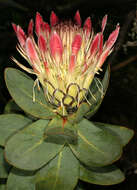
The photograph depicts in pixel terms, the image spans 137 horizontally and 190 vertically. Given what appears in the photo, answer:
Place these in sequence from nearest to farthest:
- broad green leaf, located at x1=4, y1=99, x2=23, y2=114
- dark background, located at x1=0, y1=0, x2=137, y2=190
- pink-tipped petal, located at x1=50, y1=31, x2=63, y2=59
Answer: pink-tipped petal, located at x1=50, y1=31, x2=63, y2=59, broad green leaf, located at x1=4, y1=99, x2=23, y2=114, dark background, located at x1=0, y1=0, x2=137, y2=190

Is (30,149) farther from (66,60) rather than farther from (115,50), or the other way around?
(115,50)

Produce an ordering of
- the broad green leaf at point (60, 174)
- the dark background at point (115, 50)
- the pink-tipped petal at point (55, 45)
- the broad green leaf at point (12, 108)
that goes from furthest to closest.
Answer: the dark background at point (115, 50) < the broad green leaf at point (12, 108) < the broad green leaf at point (60, 174) < the pink-tipped petal at point (55, 45)

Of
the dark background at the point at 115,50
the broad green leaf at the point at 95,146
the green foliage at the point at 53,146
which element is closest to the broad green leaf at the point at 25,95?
the green foliage at the point at 53,146

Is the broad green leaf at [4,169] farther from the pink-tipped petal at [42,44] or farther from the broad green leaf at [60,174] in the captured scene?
the pink-tipped petal at [42,44]

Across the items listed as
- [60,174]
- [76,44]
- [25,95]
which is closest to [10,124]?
[25,95]

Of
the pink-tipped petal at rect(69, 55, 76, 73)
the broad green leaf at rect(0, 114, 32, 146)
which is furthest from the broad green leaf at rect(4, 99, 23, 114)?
the pink-tipped petal at rect(69, 55, 76, 73)

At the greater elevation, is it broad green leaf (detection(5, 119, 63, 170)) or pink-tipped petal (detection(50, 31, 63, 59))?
pink-tipped petal (detection(50, 31, 63, 59))

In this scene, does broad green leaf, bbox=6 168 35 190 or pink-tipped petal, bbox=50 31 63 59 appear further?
broad green leaf, bbox=6 168 35 190

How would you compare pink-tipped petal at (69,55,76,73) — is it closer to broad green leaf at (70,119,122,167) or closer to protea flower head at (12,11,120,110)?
protea flower head at (12,11,120,110)
